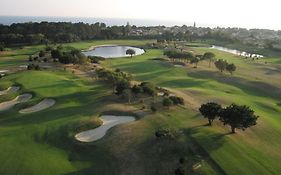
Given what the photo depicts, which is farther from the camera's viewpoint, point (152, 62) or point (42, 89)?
point (152, 62)

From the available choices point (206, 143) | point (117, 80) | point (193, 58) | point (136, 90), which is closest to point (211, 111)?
point (206, 143)

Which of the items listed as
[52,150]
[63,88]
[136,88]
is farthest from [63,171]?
[63,88]

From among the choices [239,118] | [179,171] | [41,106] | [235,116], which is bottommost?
[41,106]

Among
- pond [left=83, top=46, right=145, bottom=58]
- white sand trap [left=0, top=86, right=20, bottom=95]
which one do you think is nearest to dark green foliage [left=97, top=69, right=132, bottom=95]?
white sand trap [left=0, top=86, right=20, bottom=95]

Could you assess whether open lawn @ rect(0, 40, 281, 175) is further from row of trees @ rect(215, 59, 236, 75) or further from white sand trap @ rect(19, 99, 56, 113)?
row of trees @ rect(215, 59, 236, 75)

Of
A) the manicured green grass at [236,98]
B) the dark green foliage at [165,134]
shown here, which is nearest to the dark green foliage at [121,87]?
the manicured green grass at [236,98]

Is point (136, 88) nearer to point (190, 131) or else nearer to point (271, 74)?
point (190, 131)

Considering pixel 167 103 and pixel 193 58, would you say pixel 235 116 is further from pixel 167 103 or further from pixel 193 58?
pixel 193 58
